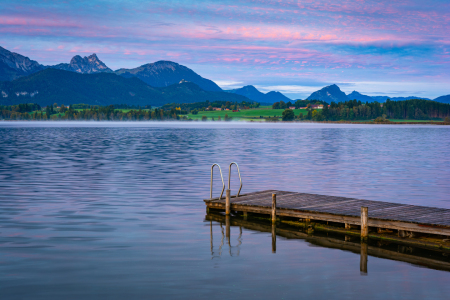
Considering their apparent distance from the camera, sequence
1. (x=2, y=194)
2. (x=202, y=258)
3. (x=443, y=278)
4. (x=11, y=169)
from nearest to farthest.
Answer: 1. (x=443, y=278)
2. (x=202, y=258)
3. (x=2, y=194)
4. (x=11, y=169)

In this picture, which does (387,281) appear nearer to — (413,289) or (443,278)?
(413,289)

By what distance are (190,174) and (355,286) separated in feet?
104

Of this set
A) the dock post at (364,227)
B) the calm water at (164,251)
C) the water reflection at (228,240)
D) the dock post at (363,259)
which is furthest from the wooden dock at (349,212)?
the calm water at (164,251)

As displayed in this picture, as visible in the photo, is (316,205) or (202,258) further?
(316,205)

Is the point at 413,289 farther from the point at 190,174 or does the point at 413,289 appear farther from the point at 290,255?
the point at 190,174

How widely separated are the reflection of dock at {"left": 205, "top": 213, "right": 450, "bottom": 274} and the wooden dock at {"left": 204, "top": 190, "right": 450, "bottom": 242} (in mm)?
577

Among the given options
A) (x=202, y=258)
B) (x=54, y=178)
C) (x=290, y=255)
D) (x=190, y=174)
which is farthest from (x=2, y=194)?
(x=290, y=255)

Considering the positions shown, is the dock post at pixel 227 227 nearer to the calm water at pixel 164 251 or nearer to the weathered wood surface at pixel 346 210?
the calm water at pixel 164 251

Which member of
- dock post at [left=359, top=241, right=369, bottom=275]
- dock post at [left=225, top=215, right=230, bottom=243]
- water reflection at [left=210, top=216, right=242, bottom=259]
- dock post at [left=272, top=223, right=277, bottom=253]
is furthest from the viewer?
dock post at [left=225, top=215, right=230, bottom=243]

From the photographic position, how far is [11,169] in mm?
49812

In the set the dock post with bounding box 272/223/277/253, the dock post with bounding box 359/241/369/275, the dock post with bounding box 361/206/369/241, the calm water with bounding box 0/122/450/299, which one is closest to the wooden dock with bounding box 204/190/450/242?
the dock post with bounding box 361/206/369/241

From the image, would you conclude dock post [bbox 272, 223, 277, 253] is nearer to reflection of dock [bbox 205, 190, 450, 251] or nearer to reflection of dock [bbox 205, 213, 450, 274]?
reflection of dock [bbox 205, 213, 450, 274]

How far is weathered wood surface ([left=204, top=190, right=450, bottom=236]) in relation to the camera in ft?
66.1

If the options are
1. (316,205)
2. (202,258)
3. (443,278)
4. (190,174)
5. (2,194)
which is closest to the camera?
(443,278)
